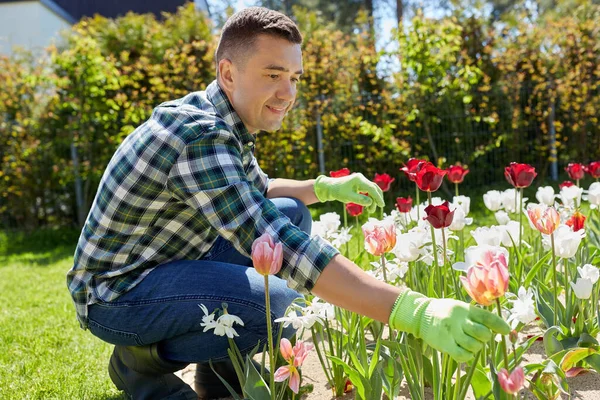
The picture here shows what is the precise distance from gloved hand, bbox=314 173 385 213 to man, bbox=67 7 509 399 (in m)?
0.06

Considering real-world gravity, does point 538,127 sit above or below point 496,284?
below

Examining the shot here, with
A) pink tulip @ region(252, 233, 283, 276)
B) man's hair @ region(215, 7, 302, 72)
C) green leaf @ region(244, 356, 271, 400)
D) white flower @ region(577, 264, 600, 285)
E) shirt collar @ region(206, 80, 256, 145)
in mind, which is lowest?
green leaf @ region(244, 356, 271, 400)

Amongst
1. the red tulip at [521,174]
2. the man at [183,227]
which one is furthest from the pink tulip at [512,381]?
the red tulip at [521,174]

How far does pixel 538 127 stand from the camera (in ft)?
25.4

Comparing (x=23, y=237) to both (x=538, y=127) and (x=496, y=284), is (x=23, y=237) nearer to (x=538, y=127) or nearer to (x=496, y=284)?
(x=538, y=127)

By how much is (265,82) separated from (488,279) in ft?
3.46

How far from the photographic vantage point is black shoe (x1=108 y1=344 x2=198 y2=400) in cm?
198

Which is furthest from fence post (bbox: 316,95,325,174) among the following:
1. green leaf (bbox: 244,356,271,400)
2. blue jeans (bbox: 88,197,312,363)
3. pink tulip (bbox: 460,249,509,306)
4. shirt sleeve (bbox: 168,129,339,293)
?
pink tulip (bbox: 460,249,509,306)

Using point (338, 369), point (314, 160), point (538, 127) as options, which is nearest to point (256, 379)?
point (338, 369)

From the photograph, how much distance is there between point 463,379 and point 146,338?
985mm

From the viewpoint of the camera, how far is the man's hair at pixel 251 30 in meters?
1.92

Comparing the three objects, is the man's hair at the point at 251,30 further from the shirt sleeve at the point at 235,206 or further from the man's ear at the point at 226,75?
the shirt sleeve at the point at 235,206

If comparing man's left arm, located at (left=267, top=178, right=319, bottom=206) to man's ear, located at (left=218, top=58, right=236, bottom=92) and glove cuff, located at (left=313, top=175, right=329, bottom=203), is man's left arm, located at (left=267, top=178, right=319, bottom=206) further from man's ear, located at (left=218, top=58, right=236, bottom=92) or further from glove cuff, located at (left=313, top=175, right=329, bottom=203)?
man's ear, located at (left=218, top=58, right=236, bottom=92)

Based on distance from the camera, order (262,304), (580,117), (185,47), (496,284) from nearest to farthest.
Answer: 1. (496,284)
2. (262,304)
3. (185,47)
4. (580,117)
